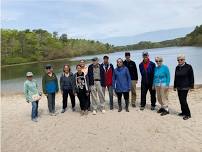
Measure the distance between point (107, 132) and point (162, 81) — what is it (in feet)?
8.05

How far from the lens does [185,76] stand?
29.7ft

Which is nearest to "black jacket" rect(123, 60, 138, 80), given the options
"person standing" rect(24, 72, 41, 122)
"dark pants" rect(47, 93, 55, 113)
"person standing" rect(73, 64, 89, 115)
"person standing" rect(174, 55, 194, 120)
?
"person standing" rect(73, 64, 89, 115)

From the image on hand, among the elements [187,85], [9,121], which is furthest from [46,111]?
[187,85]

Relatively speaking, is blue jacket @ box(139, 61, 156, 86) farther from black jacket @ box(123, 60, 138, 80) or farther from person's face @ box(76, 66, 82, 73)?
person's face @ box(76, 66, 82, 73)

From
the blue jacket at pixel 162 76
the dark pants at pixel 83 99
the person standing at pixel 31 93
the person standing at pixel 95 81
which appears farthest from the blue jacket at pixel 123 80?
the person standing at pixel 31 93

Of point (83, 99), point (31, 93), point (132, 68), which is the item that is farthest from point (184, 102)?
point (31, 93)

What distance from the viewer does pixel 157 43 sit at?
196 m

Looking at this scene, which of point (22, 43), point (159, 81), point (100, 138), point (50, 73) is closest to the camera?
point (100, 138)

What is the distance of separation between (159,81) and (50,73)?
3.31m

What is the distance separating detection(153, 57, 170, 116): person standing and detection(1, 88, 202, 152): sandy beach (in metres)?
0.30

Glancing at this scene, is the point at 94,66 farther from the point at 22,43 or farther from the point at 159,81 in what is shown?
the point at 22,43

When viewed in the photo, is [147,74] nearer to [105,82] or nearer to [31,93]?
[105,82]

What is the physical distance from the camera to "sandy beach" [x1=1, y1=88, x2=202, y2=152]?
24.1 feet

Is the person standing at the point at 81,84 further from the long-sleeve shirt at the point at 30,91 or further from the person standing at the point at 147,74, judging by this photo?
the person standing at the point at 147,74
